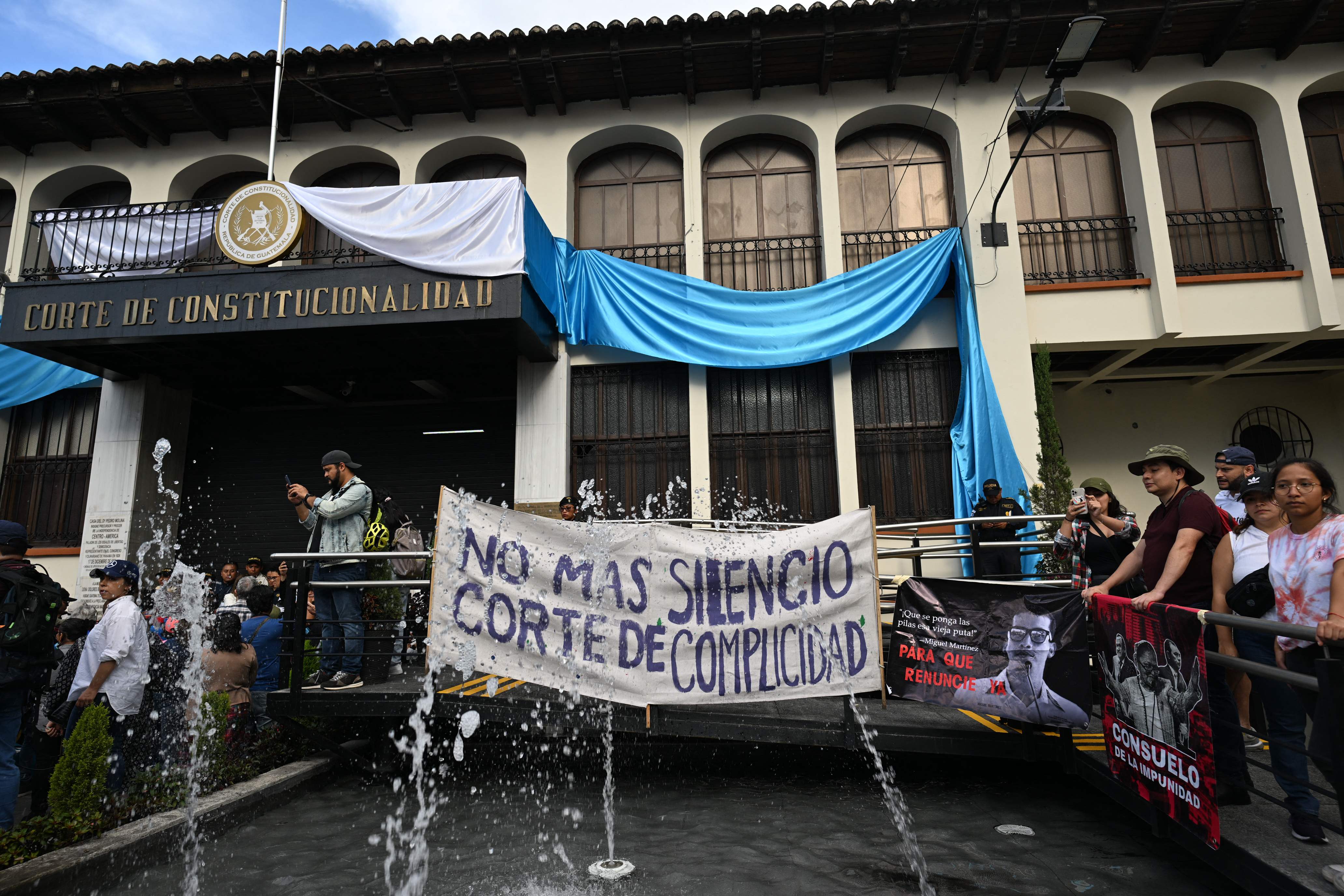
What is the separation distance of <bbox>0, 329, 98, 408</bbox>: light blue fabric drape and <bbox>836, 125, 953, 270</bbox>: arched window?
41.9ft

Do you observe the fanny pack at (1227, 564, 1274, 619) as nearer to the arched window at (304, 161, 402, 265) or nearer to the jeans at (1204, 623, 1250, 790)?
the jeans at (1204, 623, 1250, 790)

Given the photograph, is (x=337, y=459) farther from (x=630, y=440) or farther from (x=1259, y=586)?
(x=1259, y=586)

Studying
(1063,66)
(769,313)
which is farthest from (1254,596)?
(769,313)

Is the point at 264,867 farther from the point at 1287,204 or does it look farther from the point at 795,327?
the point at 1287,204

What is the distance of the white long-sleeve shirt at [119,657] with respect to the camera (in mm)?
5652

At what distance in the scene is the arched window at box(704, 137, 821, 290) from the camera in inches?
498

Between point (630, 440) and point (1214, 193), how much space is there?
10.3 meters

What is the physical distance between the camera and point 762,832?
5.02 meters

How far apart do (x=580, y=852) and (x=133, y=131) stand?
575 inches

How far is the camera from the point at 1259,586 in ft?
14.0

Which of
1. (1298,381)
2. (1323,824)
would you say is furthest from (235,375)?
(1298,381)

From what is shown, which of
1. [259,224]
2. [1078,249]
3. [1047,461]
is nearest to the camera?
[259,224]

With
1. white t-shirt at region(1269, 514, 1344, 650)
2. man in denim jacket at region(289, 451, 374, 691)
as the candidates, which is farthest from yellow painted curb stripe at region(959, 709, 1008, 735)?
man in denim jacket at region(289, 451, 374, 691)

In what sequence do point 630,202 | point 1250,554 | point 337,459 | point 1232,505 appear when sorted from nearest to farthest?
1. point 1250,554
2. point 1232,505
3. point 337,459
4. point 630,202
